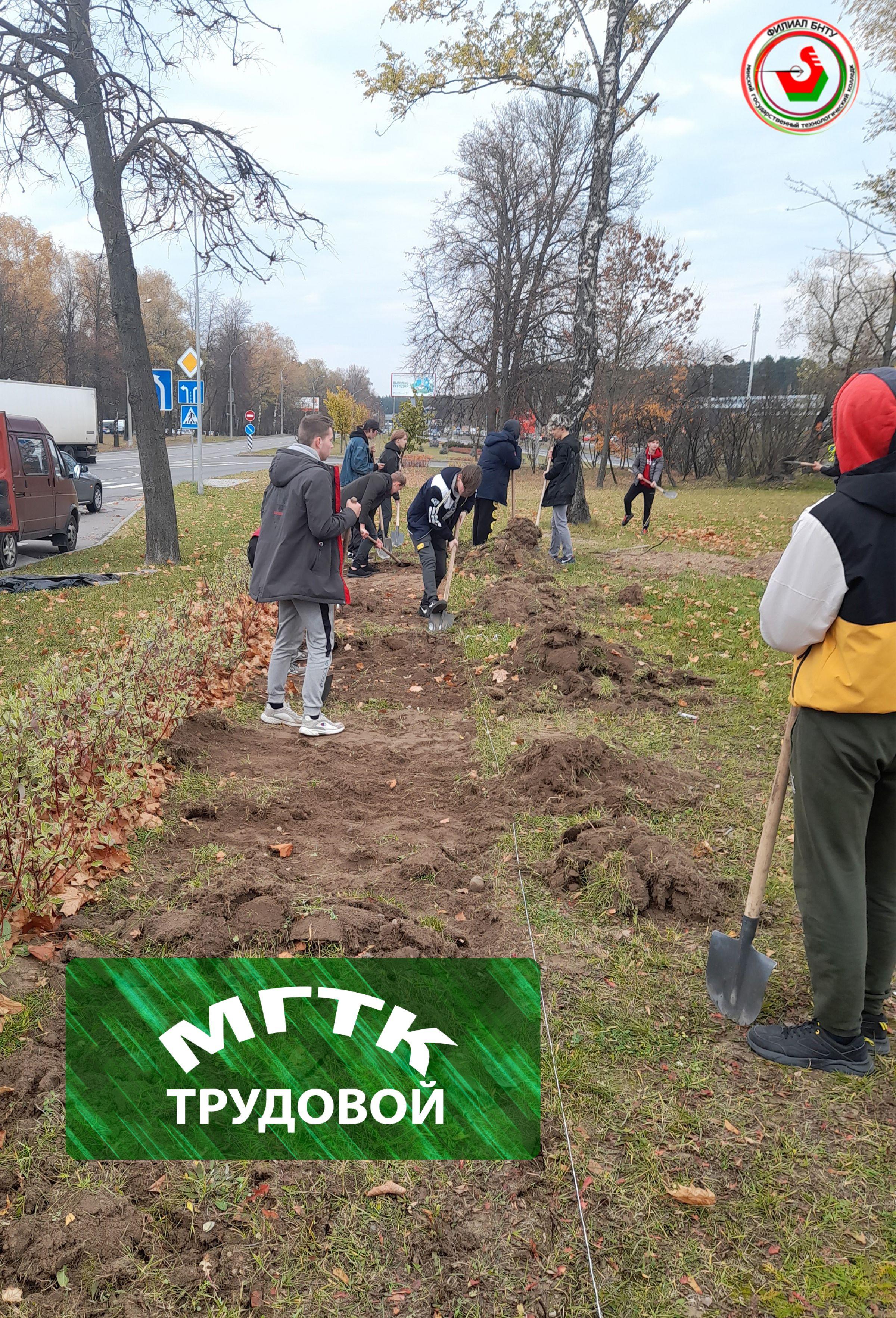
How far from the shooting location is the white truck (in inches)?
1038

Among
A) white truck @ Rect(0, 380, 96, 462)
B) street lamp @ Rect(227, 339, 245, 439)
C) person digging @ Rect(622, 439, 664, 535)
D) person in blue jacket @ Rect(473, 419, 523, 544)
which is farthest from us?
street lamp @ Rect(227, 339, 245, 439)

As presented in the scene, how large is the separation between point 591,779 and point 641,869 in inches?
46.5

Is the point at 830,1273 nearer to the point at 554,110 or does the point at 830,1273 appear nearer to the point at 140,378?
the point at 140,378

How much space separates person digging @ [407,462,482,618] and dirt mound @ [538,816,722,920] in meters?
4.83

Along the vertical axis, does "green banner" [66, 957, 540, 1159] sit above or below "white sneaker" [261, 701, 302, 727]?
below

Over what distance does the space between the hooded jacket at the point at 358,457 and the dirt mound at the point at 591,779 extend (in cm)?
814

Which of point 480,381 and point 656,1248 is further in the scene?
point 480,381

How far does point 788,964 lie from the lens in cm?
363

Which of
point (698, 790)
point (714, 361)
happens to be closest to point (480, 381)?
point (714, 361)

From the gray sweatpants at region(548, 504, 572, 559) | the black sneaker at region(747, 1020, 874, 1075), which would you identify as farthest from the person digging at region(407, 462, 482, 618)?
the black sneaker at region(747, 1020, 874, 1075)

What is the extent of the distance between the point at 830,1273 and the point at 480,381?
1453 inches

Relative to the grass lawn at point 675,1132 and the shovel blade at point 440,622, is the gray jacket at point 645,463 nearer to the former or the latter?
the shovel blade at point 440,622

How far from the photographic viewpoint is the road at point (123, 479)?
1552 centimetres

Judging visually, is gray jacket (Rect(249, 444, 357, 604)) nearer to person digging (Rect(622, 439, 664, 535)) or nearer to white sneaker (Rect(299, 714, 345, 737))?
white sneaker (Rect(299, 714, 345, 737))
